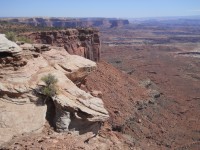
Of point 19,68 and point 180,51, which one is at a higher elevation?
point 19,68

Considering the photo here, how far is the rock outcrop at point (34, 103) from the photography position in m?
19.8

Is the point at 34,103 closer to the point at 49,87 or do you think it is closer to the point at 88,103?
the point at 49,87

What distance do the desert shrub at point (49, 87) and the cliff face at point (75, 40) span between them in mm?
27281

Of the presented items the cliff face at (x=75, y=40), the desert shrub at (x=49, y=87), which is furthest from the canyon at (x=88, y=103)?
the desert shrub at (x=49, y=87)

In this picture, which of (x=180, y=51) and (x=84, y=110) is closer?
(x=84, y=110)

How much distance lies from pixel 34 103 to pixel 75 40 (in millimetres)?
34387

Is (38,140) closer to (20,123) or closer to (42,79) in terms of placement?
(20,123)

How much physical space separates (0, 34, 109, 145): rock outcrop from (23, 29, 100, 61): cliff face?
85.6 ft

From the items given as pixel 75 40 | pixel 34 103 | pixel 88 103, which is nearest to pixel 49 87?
pixel 34 103

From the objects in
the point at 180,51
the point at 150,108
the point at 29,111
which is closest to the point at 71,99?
the point at 29,111

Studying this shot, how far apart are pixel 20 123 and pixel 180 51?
401ft

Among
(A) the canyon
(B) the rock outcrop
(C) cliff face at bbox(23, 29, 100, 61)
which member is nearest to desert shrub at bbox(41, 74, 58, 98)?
(B) the rock outcrop

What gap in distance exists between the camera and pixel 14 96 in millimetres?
20797

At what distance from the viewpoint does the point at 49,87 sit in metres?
20.7
